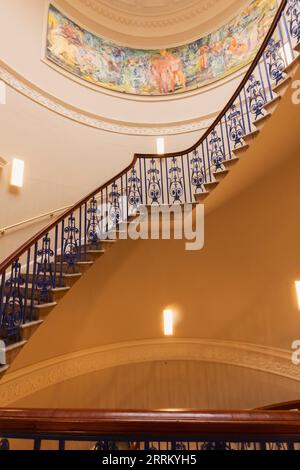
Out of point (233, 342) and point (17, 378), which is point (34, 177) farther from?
A: point (233, 342)

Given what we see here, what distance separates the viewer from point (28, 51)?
5.99 m

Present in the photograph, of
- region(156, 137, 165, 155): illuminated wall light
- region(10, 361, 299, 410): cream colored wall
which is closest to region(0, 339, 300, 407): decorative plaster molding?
region(10, 361, 299, 410): cream colored wall

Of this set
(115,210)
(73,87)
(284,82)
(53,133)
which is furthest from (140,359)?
(73,87)

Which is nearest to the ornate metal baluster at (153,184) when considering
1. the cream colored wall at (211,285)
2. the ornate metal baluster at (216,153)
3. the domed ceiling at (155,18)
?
the cream colored wall at (211,285)

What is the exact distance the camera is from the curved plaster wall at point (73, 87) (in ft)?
19.0

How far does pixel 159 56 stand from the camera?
795cm

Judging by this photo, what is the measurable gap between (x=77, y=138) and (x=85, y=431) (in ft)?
20.5

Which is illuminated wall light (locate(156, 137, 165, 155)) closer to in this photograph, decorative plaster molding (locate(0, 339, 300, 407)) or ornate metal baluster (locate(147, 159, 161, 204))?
ornate metal baluster (locate(147, 159, 161, 204))

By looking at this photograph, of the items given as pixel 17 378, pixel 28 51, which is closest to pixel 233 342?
pixel 17 378

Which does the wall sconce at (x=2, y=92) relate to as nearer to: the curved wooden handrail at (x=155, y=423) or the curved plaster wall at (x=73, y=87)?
the curved plaster wall at (x=73, y=87)

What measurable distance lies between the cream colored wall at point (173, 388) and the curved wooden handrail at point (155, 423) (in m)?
4.90

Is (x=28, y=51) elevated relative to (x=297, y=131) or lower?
elevated

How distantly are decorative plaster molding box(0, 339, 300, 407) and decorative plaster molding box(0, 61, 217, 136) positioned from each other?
483 cm

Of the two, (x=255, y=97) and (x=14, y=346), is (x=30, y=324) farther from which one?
(x=255, y=97)
